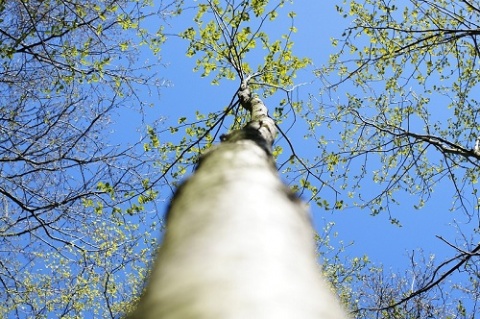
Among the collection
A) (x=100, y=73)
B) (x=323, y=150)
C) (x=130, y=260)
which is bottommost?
(x=130, y=260)

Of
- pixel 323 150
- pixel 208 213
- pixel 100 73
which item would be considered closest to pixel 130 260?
pixel 100 73

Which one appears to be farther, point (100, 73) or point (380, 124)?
point (380, 124)

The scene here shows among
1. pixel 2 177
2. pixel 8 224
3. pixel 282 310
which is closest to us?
pixel 282 310

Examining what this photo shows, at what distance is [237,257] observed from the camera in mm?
1129

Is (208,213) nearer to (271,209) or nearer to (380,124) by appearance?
(271,209)

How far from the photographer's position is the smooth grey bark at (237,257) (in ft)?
3.22

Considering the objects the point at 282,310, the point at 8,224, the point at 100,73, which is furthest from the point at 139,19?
the point at 282,310

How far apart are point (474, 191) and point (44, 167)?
7301 mm

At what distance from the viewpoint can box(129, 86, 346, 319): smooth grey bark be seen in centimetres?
98

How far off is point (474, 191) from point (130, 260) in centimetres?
626

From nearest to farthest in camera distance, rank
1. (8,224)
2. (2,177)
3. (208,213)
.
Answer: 1. (208,213)
2. (2,177)
3. (8,224)

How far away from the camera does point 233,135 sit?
281 cm

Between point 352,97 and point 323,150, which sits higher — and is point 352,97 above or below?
above

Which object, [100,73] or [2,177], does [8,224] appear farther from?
[100,73]
